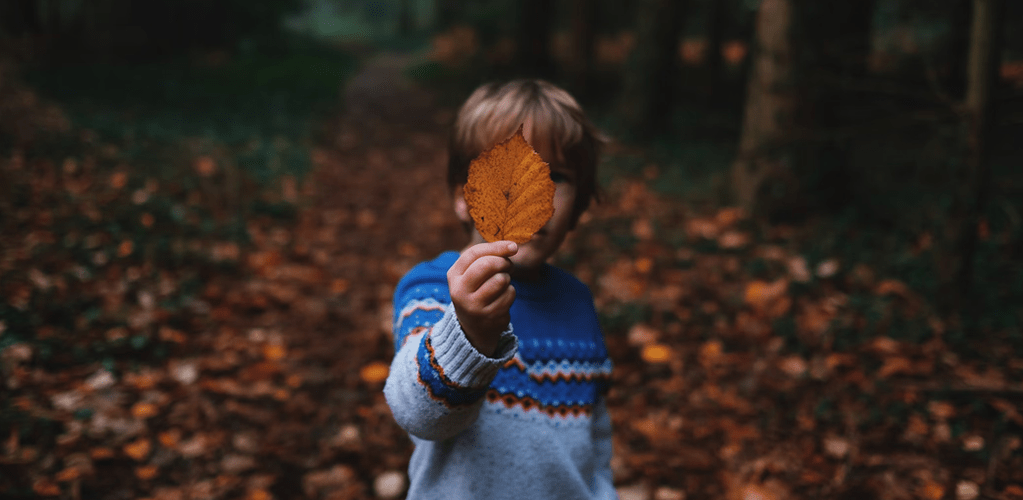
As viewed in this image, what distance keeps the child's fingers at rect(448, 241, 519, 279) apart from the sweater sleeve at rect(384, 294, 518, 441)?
0.10m

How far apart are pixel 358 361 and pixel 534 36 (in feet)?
34.1

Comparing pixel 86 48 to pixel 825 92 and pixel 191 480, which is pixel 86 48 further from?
pixel 825 92

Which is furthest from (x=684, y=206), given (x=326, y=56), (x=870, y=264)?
(x=326, y=56)

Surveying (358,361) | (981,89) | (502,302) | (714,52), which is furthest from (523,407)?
(714,52)

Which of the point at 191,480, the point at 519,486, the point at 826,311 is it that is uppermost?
the point at 519,486

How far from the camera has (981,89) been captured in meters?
2.58

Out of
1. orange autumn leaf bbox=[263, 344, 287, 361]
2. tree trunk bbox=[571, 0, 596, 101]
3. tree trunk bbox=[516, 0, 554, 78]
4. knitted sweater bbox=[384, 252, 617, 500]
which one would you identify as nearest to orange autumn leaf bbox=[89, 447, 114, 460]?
orange autumn leaf bbox=[263, 344, 287, 361]

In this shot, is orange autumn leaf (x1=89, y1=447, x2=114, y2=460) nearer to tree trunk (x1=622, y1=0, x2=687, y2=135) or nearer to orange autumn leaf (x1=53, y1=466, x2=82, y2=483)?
orange autumn leaf (x1=53, y1=466, x2=82, y2=483)

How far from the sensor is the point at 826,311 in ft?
10.9

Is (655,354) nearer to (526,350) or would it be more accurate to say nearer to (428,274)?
(526,350)

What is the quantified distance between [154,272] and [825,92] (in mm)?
4843

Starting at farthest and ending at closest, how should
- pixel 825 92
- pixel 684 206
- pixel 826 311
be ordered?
1. pixel 684 206
2. pixel 825 92
3. pixel 826 311

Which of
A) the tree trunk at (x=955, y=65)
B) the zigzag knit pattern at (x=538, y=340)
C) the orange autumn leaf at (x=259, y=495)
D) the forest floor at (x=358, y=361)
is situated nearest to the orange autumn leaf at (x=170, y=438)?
the forest floor at (x=358, y=361)

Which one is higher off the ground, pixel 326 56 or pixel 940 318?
pixel 326 56
